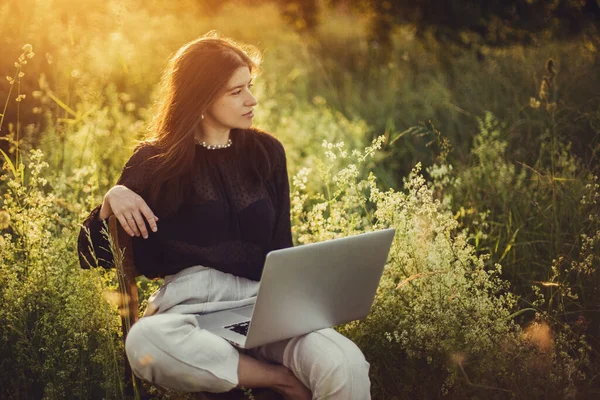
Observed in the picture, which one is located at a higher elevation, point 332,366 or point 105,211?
point 105,211

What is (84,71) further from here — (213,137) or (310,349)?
(310,349)

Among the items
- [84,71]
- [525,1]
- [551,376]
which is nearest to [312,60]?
[525,1]

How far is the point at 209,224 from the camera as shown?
9.32ft

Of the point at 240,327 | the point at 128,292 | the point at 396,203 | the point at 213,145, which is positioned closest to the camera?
the point at 240,327

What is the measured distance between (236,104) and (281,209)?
1.51 feet

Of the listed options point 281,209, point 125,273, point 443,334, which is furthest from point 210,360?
point 443,334

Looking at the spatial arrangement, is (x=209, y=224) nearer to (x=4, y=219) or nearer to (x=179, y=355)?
(x=179, y=355)

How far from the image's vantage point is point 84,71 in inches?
213

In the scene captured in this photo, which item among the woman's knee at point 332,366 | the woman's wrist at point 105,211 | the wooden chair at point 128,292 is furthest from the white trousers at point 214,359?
the woman's wrist at point 105,211

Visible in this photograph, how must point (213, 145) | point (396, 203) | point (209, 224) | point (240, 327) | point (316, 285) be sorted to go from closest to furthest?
point (316, 285) → point (240, 327) → point (209, 224) → point (213, 145) → point (396, 203)

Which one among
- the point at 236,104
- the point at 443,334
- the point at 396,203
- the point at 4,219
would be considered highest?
the point at 236,104

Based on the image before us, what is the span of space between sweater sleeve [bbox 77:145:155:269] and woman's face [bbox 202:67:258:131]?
30 centimetres

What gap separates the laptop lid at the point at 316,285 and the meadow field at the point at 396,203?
0.36 m

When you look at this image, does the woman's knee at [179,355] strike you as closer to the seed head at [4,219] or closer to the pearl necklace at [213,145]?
the pearl necklace at [213,145]
